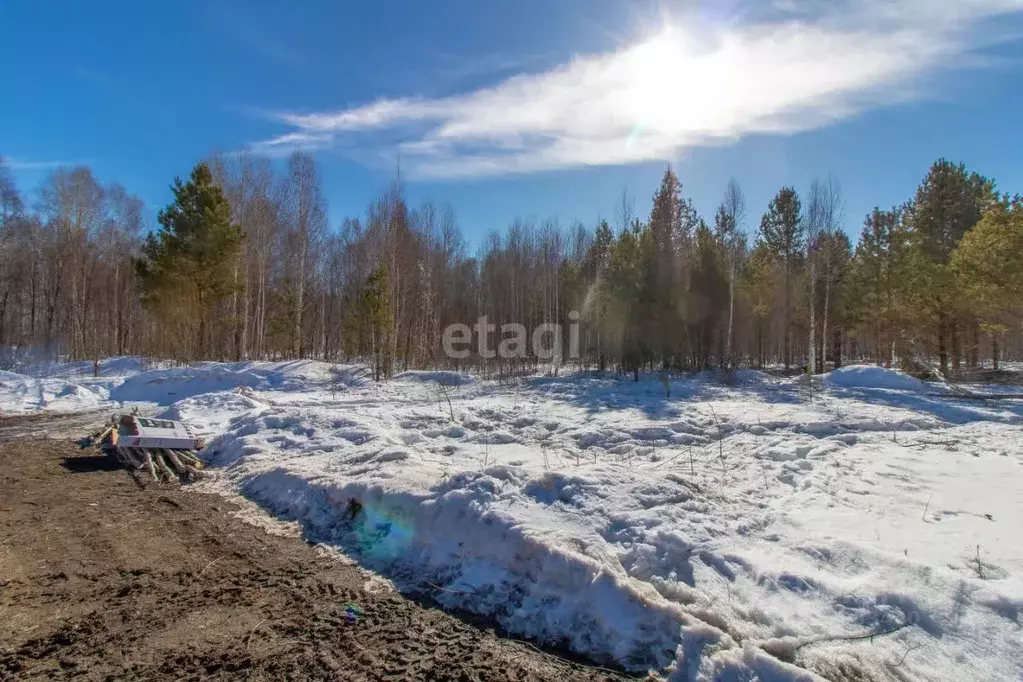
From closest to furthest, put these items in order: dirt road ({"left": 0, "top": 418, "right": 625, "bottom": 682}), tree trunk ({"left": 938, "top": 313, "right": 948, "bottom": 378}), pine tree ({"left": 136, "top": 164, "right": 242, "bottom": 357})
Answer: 1. dirt road ({"left": 0, "top": 418, "right": 625, "bottom": 682})
2. pine tree ({"left": 136, "top": 164, "right": 242, "bottom": 357})
3. tree trunk ({"left": 938, "top": 313, "right": 948, "bottom": 378})

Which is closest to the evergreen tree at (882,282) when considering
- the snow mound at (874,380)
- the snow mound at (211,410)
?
the snow mound at (874,380)

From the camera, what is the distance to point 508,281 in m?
37.5

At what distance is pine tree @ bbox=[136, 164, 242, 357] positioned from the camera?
21688mm

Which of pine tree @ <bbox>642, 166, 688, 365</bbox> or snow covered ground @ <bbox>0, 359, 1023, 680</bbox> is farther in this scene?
pine tree @ <bbox>642, 166, 688, 365</bbox>

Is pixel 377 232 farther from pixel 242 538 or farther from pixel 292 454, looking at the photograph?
pixel 242 538

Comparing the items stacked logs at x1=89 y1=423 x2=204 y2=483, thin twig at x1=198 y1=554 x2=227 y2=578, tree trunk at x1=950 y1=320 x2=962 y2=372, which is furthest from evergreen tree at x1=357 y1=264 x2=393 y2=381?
tree trunk at x1=950 y1=320 x2=962 y2=372

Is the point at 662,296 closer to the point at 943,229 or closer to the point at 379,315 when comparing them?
the point at 379,315

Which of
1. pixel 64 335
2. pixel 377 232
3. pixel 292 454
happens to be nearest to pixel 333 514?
pixel 292 454

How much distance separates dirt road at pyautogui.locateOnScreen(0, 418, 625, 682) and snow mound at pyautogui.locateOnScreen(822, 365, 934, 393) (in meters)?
17.1

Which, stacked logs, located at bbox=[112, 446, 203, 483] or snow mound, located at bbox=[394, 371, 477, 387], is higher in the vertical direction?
snow mound, located at bbox=[394, 371, 477, 387]

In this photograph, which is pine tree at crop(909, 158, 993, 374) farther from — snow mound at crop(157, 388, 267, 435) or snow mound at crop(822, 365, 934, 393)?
snow mound at crop(157, 388, 267, 435)

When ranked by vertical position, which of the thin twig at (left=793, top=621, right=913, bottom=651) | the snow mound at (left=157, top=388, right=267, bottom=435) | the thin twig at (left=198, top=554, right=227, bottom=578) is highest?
the snow mound at (left=157, top=388, right=267, bottom=435)

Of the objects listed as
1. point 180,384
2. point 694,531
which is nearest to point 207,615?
point 694,531

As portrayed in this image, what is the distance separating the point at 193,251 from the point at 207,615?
22.5 metres
